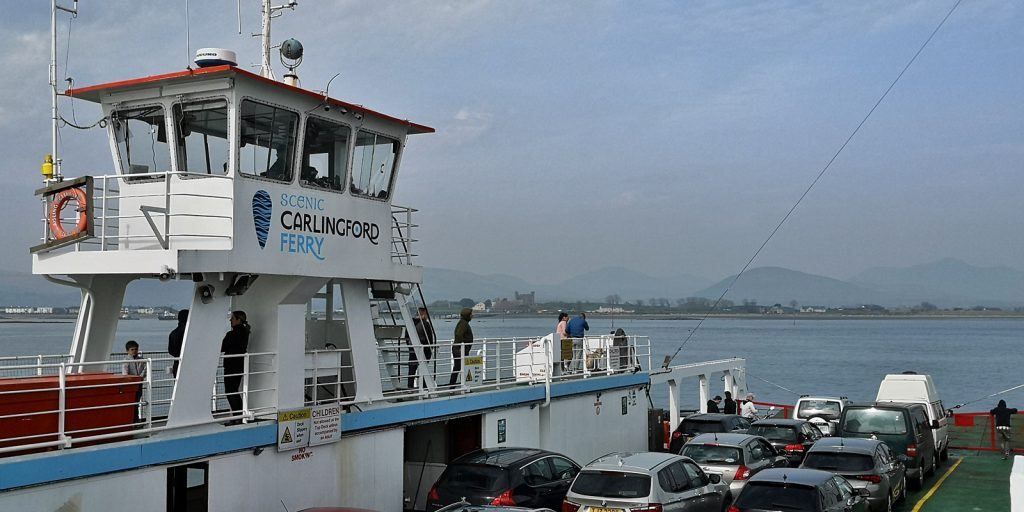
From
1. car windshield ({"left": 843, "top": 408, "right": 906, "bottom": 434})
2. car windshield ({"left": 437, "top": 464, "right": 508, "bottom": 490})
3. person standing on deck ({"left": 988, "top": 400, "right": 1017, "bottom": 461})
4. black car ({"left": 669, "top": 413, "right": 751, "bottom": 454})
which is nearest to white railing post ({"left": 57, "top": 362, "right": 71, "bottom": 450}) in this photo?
car windshield ({"left": 437, "top": 464, "right": 508, "bottom": 490})

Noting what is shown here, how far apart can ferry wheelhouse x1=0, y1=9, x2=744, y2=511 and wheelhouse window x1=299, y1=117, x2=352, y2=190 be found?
3cm

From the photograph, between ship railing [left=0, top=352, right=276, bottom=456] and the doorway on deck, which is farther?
the doorway on deck

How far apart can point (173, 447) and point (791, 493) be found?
7707mm

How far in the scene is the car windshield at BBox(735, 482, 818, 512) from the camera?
1159 cm

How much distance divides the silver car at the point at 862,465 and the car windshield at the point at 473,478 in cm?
585

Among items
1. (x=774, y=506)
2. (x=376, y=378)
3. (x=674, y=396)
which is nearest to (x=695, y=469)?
(x=774, y=506)

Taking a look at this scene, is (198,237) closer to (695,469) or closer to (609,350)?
(695,469)

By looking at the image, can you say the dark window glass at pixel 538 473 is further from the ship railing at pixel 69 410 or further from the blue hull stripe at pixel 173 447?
the ship railing at pixel 69 410

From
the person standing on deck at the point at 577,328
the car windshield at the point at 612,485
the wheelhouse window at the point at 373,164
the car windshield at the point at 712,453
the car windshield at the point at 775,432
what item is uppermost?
the wheelhouse window at the point at 373,164

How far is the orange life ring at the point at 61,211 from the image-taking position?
34.3ft

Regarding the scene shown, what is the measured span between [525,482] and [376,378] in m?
2.70

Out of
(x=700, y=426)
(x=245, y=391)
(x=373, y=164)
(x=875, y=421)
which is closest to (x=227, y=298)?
(x=245, y=391)

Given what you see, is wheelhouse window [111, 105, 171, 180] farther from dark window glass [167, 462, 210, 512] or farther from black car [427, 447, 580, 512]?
black car [427, 447, 580, 512]

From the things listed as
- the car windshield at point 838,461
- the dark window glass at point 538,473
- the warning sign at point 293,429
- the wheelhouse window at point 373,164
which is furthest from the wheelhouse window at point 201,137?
the car windshield at point 838,461
